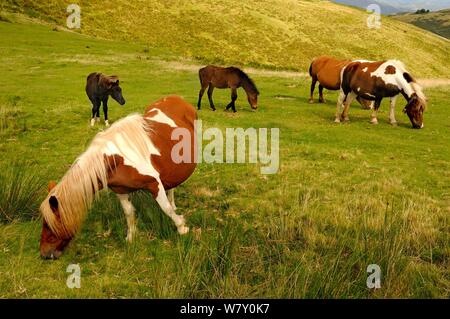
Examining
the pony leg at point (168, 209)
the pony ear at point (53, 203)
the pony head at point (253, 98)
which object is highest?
the pony head at point (253, 98)

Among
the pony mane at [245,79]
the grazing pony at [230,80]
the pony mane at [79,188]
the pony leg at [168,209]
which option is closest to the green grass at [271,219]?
the pony leg at [168,209]

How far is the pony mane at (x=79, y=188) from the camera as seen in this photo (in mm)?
6141

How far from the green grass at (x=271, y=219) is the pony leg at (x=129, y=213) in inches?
8.9

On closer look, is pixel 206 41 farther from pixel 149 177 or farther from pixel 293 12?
pixel 149 177

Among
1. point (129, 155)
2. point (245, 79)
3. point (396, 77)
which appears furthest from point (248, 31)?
point (129, 155)

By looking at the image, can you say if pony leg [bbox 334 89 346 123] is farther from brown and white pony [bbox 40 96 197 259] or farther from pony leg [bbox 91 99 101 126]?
brown and white pony [bbox 40 96 197 259]

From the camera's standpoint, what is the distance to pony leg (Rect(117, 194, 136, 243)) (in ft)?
23.2

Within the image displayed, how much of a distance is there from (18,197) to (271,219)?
15.6ft

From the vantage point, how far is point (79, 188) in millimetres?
6242

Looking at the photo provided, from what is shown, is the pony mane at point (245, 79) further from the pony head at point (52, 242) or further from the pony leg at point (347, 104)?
the pony head at point (52, 242)

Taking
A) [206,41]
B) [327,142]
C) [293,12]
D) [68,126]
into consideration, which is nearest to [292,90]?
[327,142]

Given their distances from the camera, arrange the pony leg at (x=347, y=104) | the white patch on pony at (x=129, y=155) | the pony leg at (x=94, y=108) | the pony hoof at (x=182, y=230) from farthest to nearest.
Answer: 1. the pony leg at (x=347, y=104)
2. the pony leg at (x=94, y=108)
3. the pony hoof at (x=182, y=230)
4. the white patch on pony at (x=129, y=155)

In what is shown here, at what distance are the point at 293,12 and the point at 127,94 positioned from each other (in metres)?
54.2

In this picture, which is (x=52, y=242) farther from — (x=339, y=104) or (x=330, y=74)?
(x=330, y=74)
